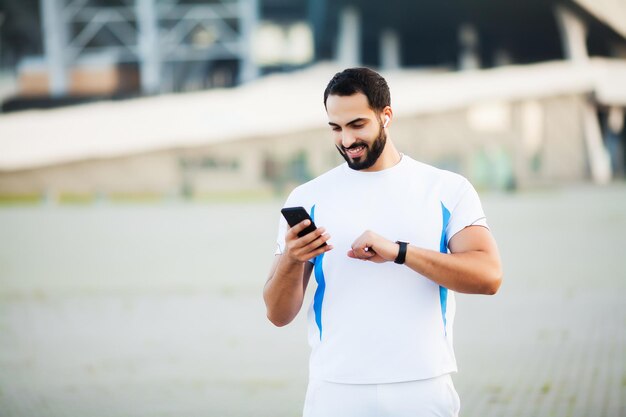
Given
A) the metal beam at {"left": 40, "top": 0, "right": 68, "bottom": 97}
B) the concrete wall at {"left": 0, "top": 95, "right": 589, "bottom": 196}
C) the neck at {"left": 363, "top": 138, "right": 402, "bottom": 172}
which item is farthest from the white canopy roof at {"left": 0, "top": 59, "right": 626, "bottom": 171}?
the neck at {"left": 363, "top": 138, "right": 402, "bottom": 172}

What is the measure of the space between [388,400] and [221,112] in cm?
2624

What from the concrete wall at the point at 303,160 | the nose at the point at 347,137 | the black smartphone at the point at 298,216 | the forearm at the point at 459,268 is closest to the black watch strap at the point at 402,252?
the forearm at the point at 459,268

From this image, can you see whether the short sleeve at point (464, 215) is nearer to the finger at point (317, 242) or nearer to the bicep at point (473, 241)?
the bicep at point (473, 241)

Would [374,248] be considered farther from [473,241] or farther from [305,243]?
[473,241]

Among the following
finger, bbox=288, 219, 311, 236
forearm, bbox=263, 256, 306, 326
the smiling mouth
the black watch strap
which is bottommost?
forearm, bbox=263, 256, 306, 326

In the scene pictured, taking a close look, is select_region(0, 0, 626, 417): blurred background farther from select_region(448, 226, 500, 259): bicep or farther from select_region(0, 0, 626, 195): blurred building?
select_region(448, 226, 500, 259): bicep

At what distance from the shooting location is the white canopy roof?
26.9m

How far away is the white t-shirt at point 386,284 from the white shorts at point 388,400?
28 mm

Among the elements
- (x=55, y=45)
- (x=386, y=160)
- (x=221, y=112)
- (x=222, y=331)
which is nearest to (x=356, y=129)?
(x=386, y=160)

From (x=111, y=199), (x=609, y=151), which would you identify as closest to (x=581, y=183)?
(x=609, y=151)

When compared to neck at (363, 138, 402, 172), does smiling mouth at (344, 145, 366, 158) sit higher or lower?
higher

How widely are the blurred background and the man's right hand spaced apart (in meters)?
3.57

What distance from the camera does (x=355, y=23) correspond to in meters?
36.7

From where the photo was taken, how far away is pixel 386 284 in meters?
2.41
